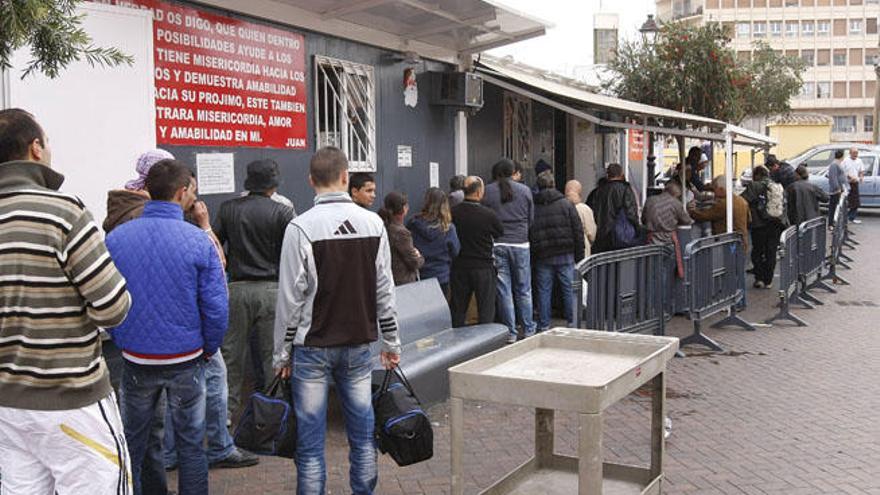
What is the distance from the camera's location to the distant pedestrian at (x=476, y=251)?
28.7 feet

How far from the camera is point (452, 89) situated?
11.2 meters

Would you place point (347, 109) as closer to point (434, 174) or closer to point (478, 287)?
point (434, 174)

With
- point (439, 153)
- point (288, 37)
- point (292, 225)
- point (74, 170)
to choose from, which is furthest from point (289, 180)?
point (292, 225)

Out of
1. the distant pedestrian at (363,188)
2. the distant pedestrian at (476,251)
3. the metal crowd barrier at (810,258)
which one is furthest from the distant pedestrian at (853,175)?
the distant pedestrian at (363,188)

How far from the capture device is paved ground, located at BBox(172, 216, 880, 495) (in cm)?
574

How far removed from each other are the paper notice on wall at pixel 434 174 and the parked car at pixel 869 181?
18696mm

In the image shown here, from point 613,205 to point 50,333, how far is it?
8.50m

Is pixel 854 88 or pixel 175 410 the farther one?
pixel 854 88

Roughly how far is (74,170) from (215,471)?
2.18 m

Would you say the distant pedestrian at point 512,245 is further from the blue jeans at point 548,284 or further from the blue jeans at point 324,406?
the blue jeans at point 324,406

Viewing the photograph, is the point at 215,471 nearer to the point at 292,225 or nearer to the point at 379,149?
the point at 292,225

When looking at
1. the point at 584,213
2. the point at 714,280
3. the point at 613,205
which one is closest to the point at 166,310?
the point at 584,213

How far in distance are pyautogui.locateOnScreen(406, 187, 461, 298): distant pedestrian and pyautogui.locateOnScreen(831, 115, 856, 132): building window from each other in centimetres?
8997

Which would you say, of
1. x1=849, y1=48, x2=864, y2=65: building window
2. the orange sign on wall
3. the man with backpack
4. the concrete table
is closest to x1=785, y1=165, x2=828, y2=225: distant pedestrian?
the man with backpack
